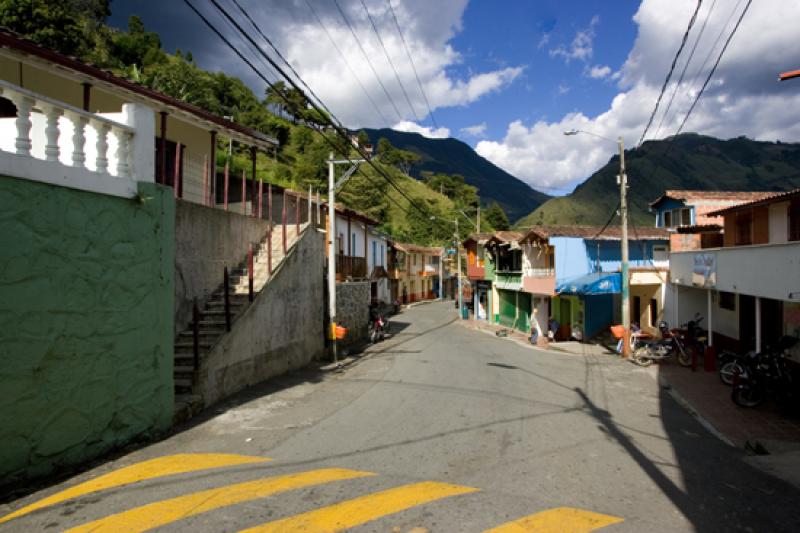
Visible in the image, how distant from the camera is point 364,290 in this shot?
2258 cm

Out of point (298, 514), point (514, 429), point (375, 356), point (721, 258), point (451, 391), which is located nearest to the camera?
point (298, 514)

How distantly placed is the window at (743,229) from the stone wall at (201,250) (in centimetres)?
1560

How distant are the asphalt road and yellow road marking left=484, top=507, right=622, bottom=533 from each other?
0.02 meters

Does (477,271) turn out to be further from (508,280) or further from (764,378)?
(764,378)

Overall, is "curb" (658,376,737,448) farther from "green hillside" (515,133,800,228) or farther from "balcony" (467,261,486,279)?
"green hillside" (515,133,800,228)

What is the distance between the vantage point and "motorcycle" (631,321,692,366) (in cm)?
1595

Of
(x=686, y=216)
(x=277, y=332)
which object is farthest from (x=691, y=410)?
(x=686, y=216)

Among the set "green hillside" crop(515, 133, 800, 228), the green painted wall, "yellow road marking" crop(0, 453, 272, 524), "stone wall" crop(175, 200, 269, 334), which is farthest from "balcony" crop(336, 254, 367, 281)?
"green hillside" crop(515, 133, 800, 228)

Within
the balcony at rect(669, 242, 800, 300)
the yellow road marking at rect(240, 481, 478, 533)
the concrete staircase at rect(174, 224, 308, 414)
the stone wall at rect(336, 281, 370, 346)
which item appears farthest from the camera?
the stone wall at rect(336, 281, 370, 346)

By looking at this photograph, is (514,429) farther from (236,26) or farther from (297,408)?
(236,26)

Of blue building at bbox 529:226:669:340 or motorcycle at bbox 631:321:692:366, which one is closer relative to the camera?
motorcycle at bbox 631:321:692:366

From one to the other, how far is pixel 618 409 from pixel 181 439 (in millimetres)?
8201

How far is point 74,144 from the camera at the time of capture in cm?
588

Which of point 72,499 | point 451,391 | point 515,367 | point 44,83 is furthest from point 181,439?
point 515,367
